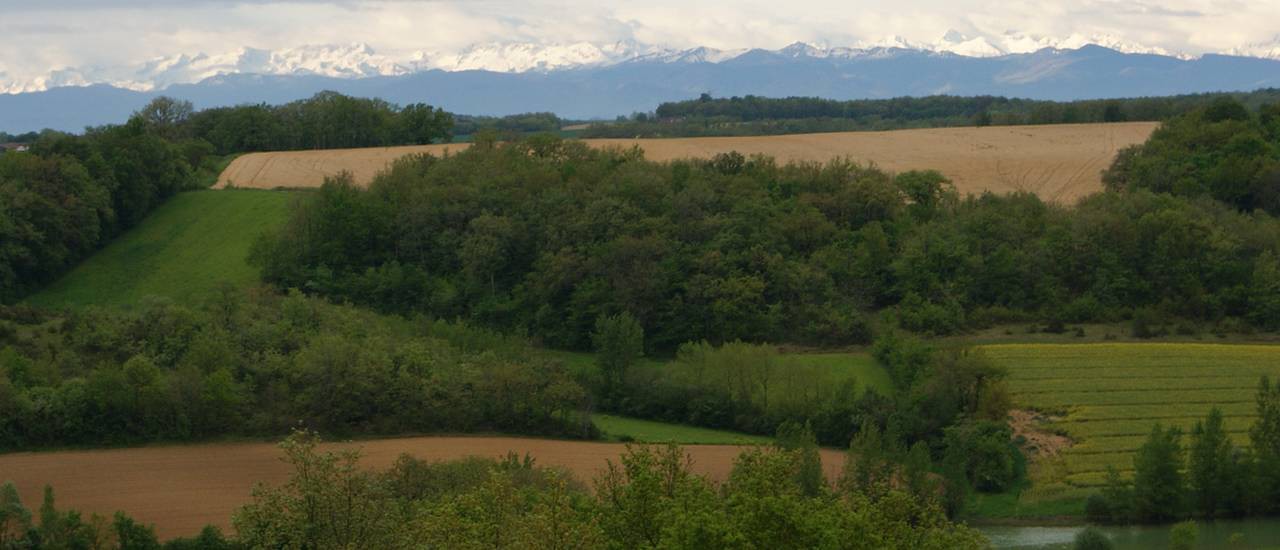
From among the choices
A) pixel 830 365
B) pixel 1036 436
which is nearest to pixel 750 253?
pixel 830 365

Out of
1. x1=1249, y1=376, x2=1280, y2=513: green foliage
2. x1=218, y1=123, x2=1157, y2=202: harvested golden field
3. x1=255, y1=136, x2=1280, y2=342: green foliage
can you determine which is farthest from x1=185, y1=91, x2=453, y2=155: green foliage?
x1=1249, y1=376, x2=1280, y2=513: green foliage

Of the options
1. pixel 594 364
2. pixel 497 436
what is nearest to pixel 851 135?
pixel 594 364

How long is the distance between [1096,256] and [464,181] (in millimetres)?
30739

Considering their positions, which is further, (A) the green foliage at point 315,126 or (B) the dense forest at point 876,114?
(B) the dense forest at point 876,114

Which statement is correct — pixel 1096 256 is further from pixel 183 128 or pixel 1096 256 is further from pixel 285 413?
pixel 183 128

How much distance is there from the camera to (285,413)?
4866cm

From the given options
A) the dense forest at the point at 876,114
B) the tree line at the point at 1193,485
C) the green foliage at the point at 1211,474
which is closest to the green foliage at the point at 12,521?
the tree line at the point at 1193,485

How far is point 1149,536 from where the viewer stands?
134 ft

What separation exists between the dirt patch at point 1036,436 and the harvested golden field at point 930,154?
1219 inches

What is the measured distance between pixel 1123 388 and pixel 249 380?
98.3ft

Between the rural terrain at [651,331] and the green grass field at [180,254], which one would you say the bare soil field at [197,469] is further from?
the green grass field at [180,254]

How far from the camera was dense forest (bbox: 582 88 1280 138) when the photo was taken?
10444 cm

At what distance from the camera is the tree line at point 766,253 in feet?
204

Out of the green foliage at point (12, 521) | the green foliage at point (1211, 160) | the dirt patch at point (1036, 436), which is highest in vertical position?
the green foliage at point (1211, 160)
